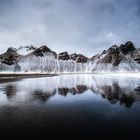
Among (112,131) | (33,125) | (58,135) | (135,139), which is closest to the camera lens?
(135,139)

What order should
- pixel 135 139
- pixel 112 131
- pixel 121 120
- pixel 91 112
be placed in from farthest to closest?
1. pixel 91 112
2. pixel 121 120
3. pixel 112 131
4. pixel 135 139

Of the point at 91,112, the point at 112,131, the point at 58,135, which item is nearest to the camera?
the point at 58,135

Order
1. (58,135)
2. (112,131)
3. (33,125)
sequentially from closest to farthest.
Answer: (58,135), (112,131), (33,125)

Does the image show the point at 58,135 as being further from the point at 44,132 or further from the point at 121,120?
the point at 121,120

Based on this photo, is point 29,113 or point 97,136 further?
point 29,113

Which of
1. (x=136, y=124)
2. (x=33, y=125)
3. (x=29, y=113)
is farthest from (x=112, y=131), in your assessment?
(x=29, y=113)

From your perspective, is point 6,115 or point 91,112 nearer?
point 6,115

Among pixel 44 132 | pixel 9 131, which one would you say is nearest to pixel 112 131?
pixel 44 132

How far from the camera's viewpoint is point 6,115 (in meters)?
14.5

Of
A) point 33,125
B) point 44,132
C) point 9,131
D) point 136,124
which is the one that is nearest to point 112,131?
point 136,124

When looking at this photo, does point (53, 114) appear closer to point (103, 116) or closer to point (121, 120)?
point (103, 116)

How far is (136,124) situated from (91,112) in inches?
170

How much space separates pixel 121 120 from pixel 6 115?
752 centimetres

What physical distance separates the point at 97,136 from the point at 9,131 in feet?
14.2
